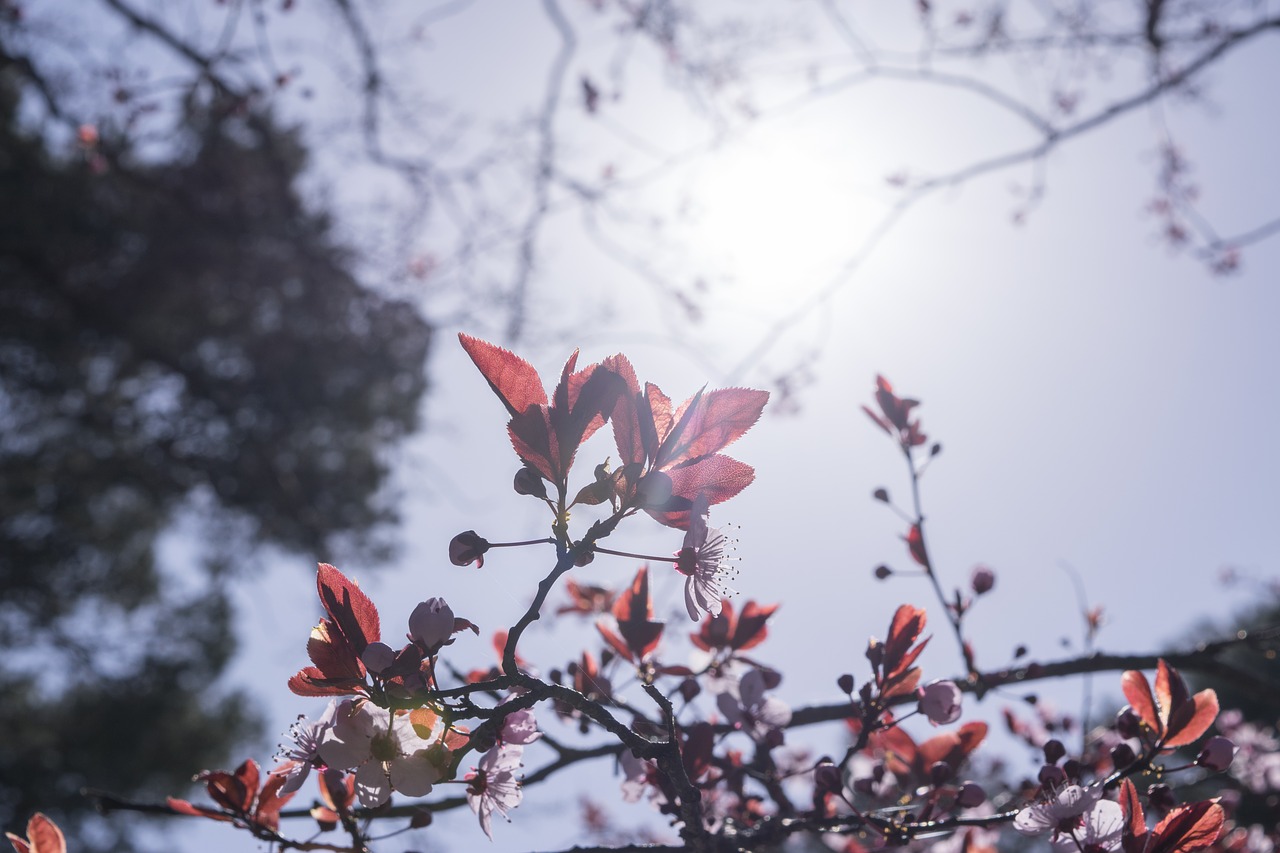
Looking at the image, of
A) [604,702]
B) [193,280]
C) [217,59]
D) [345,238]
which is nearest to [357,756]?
[604,702]

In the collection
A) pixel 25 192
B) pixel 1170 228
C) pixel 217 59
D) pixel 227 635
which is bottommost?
pixel 1170 228

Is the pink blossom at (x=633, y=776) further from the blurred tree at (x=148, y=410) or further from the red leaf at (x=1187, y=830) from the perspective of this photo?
the blurred tree at (x=148, y=410)

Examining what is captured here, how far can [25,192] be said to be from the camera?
26.8ft

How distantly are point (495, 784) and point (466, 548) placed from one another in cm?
33

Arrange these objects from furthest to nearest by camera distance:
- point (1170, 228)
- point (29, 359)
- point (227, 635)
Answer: point (227, 635), point (29, 359), point (1170, 228)

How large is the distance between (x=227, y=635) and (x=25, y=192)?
5.52m

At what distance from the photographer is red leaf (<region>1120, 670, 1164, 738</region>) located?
1001 mm

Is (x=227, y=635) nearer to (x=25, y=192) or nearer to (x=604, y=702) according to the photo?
(x=25, y=192)

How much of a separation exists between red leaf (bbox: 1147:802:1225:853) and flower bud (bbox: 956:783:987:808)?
211 mm

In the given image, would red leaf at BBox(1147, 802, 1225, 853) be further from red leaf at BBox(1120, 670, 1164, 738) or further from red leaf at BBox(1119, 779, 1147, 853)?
red leaf at BBox(1120, 670, 1164, 738)

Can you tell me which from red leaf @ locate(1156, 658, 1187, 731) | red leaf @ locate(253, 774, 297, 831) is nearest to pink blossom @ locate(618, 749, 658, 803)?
red leaf @ locate(253, 774, 297, 831)

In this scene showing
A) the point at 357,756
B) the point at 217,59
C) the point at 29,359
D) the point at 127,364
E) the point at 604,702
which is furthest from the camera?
the point at 127,364

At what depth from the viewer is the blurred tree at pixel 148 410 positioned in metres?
7.70

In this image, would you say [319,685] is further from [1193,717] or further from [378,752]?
[1193,717]
